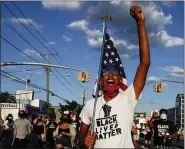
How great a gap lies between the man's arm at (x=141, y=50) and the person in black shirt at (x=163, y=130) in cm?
696

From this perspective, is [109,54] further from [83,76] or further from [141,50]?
[83,76]

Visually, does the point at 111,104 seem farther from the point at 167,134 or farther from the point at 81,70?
the point at 81,70

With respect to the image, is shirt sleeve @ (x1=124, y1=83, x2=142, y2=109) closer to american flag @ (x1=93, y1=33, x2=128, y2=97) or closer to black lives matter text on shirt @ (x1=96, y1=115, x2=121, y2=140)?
black lives matter text on shirt @ (x1=96, y1=115, x2=121, y2=140)

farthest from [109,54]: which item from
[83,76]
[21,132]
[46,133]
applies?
[83,76]

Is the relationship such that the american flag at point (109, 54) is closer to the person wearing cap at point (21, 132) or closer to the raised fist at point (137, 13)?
the raised fist at point (137, 13)

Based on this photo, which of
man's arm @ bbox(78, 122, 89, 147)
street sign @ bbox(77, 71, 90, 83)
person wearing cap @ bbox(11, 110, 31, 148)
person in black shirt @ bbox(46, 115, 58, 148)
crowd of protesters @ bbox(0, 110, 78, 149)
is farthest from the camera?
street sign @ bbox(77, 71, 90, 83)

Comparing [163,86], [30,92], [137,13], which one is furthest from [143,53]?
[30,92]

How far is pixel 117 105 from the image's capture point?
4293 mm

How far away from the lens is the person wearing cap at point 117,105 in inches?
165

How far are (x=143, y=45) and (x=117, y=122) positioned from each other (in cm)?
78

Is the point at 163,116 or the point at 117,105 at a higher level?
the point at 117,105

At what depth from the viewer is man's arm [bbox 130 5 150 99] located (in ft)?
13.9

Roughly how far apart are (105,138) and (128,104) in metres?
0.40

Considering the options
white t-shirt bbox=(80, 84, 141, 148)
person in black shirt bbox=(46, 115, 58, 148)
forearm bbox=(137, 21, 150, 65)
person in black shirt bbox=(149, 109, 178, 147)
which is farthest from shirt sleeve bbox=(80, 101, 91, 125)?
person in black shirt bbox=(46, 115, 58, 148)
